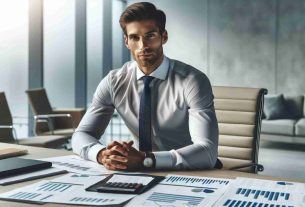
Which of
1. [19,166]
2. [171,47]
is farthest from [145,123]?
[171,47]

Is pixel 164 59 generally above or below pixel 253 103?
above

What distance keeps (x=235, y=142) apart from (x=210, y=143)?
26.7 inches

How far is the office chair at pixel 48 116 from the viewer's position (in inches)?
196

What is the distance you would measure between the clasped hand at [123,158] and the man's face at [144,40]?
1.61 feet

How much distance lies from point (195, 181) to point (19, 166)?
2.12ft

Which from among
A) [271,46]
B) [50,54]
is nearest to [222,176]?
[50,54]

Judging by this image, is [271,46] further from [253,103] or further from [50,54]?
[253,103]

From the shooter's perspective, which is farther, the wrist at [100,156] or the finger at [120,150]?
the wrist at [100,156]

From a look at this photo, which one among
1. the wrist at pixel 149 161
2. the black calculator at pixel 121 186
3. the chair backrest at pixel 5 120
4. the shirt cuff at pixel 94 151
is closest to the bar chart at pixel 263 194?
the black calculator at pixel 121 186

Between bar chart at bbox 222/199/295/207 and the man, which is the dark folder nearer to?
the man

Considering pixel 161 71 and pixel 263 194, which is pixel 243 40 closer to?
pixel 161 71

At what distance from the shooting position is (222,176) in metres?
1.47

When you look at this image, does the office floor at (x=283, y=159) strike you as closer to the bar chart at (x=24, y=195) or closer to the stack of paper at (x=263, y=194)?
the stack of paper at (x=263, y=194)

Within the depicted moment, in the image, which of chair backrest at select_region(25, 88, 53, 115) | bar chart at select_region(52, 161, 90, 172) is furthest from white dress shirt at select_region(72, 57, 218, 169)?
chair backrest at select_region(25, 88, 53, 115)
